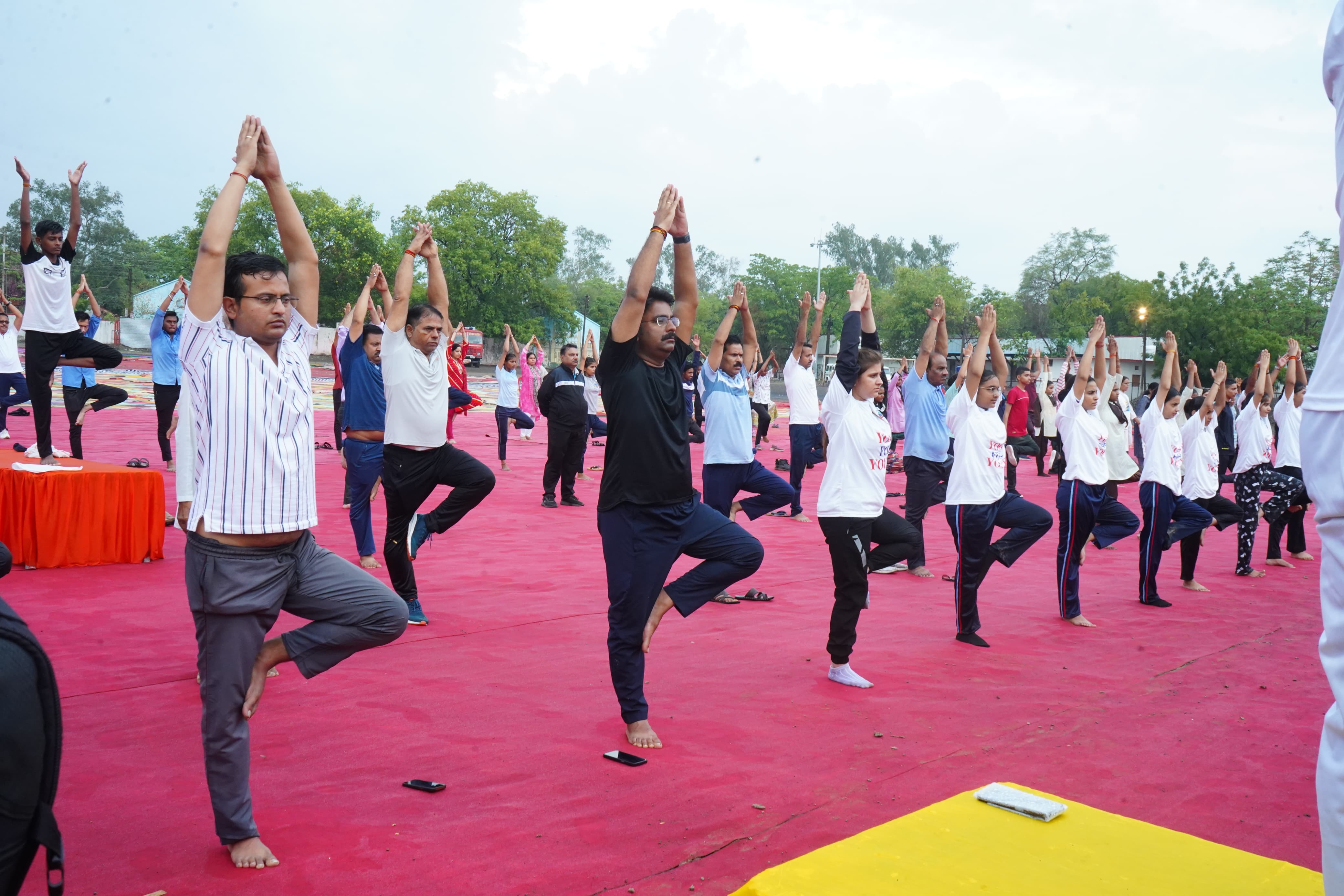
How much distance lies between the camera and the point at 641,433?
4.55m

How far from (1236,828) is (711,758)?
2019 mm

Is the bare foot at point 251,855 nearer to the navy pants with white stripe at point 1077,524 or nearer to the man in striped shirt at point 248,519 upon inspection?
the man in striped shirt at point 248,519

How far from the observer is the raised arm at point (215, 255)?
331 cm

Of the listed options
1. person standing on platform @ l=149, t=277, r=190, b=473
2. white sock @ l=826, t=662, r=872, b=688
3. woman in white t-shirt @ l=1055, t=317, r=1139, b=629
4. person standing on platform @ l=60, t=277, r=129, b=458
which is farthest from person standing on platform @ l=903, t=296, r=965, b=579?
person standing on platform @ l=60, t=277, r=129, b=458

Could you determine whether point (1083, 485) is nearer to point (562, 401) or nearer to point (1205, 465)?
point (1205, 465)

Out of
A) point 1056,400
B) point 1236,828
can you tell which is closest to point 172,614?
point 1236,828

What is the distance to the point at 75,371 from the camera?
36.9 feet

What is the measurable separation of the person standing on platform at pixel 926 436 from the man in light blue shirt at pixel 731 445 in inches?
71.9

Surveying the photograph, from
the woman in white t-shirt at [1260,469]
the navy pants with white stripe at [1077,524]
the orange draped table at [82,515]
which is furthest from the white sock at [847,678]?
the woman in white t-shirt at [1260,469]

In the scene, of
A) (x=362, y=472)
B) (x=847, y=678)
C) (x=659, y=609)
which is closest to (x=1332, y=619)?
(x=659, y=609)

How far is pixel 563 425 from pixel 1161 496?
22.8 feet

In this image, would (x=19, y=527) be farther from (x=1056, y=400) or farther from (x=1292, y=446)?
(x=1056, y=400)

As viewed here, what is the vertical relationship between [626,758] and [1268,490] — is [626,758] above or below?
below

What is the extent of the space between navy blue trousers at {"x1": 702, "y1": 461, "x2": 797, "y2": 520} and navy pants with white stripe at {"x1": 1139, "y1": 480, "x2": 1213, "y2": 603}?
2.89 meters
